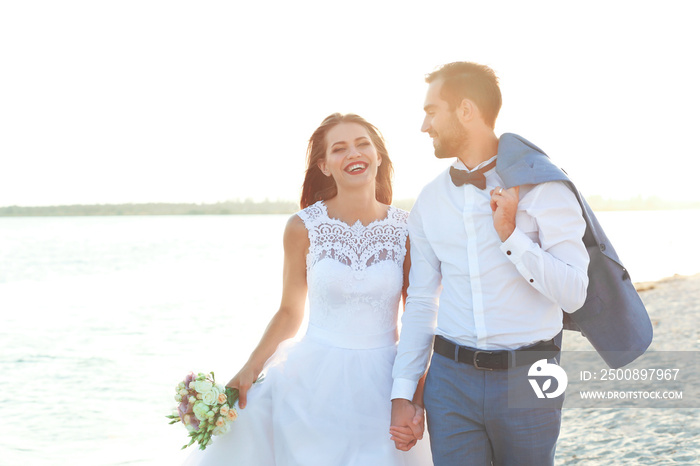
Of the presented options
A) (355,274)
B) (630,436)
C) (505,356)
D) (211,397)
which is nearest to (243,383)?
(211,397)

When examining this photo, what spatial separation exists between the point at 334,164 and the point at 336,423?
4.22 feet

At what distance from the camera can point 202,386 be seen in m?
2.98

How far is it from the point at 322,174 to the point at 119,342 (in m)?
11.8

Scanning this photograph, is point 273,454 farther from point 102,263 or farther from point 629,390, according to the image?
point 102,263

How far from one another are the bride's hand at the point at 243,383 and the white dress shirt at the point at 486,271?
804 millimetres

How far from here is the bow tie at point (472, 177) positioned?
2.55 metres

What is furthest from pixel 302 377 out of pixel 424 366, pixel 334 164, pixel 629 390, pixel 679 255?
pixel 679 255

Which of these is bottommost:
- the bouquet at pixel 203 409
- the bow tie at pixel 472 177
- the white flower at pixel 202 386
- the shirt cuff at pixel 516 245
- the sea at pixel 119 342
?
the sea at pixel 119 342

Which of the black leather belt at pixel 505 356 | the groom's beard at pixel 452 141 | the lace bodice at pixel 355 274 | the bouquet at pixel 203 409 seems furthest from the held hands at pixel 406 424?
the groom's beard at pixel 452 141

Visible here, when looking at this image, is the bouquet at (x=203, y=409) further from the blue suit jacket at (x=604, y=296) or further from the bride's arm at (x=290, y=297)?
the blue suit jacket at (x=604, y=296)

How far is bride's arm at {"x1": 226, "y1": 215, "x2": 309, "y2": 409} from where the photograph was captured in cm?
342

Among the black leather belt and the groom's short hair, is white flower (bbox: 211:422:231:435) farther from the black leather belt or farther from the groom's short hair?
the groom's short hair

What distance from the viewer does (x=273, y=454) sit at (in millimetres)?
3178

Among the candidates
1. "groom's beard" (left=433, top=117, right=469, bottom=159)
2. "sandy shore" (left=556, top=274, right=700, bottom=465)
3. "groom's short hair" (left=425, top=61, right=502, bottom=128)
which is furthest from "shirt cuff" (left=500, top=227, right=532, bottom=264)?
"sandy shore" (left=556, top=274, right=700, bottom=465)
